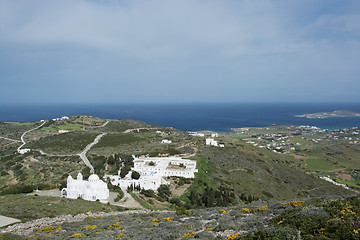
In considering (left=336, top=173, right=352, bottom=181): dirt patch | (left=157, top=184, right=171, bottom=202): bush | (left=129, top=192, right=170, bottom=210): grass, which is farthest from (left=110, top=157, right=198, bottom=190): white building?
(left=336, top=173, right=352, bottom=181): dirt patch

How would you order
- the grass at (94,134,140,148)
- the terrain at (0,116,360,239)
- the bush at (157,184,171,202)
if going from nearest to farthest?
the terrain at (0,116,360,239), the bush at (157,184,171,202), the grass at (94,134,140,148)

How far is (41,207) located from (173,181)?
1889 centimetres

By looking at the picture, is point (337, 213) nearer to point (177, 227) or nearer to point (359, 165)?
point (177, 227)

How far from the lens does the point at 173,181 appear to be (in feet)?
114

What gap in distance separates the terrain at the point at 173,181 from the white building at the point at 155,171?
1.47 meters

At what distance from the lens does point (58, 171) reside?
127 ft

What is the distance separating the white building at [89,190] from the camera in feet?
85.5

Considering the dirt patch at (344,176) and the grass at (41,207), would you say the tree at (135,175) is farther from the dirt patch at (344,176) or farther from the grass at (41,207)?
the dirt patch at (344,176)

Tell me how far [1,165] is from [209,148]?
142ft

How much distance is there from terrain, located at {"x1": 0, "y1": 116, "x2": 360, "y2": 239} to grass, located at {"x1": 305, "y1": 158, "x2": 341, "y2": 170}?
0.28 meters

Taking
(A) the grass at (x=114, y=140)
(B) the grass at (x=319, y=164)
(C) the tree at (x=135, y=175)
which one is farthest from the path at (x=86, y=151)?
(B) the grass at (x=319, y=164)

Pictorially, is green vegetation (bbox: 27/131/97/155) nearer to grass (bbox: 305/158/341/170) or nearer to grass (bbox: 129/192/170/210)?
grass (bbox: 129/192/170/210)

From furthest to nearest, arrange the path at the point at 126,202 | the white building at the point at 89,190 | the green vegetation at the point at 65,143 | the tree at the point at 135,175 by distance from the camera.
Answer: the green vegetation at the point at 65,143
the tree at the point at 135,175
the white building at the point at 89,190
the path at the point at 126,202

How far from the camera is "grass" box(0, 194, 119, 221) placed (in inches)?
713
